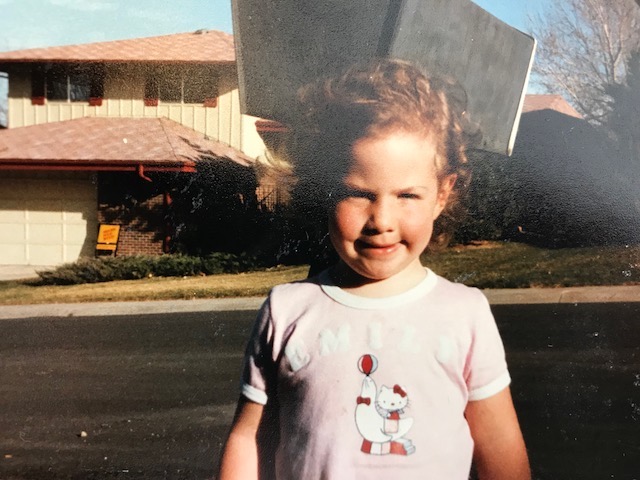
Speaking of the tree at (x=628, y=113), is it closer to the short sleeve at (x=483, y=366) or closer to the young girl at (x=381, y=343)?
the young girl at (x=381, y=343)

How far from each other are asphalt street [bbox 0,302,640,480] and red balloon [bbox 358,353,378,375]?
26.7 inches

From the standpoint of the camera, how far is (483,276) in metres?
2.24

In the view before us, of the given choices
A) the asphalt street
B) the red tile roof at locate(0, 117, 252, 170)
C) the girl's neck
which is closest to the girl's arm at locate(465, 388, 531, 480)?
the girl's neck

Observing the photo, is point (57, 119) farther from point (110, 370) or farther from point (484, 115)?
point (484, 115)

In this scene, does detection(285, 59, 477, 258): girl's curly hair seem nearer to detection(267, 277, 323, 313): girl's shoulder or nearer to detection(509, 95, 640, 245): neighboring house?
detection(267, 277, 323, 313): girl's shoulder

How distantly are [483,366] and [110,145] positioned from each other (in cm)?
152

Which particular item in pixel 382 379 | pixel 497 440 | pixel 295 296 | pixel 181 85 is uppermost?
pixel 181 85

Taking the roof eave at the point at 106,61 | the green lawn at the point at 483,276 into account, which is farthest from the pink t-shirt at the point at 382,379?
the roof eave at the point at 106,61

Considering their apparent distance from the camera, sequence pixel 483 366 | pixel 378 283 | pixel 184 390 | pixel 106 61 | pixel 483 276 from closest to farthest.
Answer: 1. pixel 483 366
2. pixel 378 283
3. pixel 483 276
4. pixel 106 61
5. pixel 184 390

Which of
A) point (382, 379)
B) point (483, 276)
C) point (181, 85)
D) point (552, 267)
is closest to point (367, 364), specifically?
point (382, 379)

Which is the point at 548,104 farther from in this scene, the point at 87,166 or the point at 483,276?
the point at 87,166

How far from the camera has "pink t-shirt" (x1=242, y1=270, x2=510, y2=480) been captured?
5.23ft

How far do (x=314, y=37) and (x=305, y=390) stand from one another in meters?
1.04

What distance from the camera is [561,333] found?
231 centimetres
